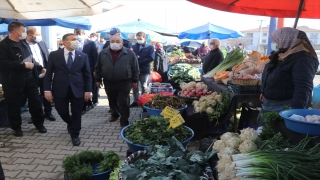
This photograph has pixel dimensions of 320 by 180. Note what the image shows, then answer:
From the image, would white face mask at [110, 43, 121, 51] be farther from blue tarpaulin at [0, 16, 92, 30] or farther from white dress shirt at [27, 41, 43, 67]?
blue tarpaulin at [0, 16, 92, 30]

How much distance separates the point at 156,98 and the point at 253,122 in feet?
5.74

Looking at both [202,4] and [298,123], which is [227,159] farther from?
[202,4]

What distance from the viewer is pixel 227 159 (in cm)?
194

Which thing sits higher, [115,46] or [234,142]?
[115,46]

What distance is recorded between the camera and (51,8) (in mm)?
4316

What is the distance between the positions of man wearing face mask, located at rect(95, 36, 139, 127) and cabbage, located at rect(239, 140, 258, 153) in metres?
3.48

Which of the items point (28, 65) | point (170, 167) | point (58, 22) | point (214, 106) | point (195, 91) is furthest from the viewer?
point (58, 22)

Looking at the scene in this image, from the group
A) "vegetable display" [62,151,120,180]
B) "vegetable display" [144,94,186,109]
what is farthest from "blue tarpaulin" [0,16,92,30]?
"vegetable display" [62,151,120,180]

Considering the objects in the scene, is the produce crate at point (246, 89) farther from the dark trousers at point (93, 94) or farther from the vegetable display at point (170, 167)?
the dark trousers at point (93, 94)

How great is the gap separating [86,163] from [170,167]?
5.01ft

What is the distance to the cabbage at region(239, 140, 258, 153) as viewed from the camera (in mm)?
1969

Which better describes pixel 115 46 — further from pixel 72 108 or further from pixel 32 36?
pixel 32 36

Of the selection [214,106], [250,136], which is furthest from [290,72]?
[214,106]

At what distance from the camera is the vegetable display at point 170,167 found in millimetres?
1961
